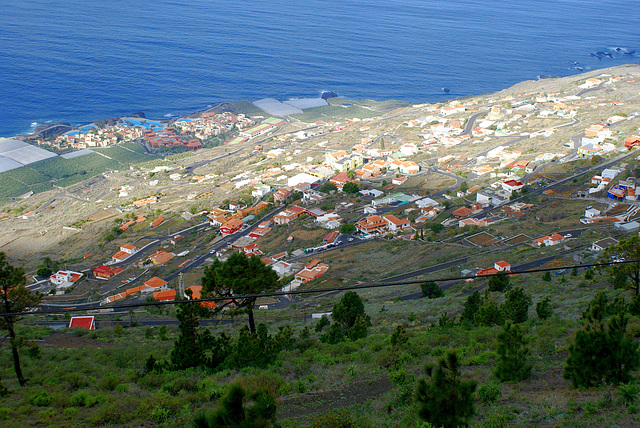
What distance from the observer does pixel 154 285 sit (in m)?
24.8

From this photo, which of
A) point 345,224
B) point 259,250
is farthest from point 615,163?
point 259,250

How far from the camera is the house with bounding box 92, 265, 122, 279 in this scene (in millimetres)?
27969

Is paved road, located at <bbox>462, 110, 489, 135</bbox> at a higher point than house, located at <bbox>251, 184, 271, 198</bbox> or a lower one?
higher

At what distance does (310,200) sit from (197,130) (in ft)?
117

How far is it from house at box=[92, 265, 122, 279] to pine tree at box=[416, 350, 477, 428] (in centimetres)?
2672

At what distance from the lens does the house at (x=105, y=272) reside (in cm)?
2797

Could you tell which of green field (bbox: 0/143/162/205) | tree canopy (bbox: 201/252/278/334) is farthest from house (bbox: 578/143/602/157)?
green field (bbox: 0/143/162/205)

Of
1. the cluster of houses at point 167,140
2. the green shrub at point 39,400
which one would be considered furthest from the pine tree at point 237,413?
the cluster of houses at point 167,140

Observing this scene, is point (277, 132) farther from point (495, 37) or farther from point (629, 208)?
point (495, 37)

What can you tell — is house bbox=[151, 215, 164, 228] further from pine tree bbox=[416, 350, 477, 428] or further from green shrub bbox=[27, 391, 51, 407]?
pine tree bbox=[416, 350, 477, 428]

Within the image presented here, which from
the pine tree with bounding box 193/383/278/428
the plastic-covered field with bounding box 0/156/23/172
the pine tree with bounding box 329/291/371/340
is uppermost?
the plastic-covered field with bounding box 0/156/23/172

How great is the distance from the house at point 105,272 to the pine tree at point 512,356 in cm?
2587

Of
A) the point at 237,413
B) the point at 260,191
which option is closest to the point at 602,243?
the point at 237,413

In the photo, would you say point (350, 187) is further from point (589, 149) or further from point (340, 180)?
point (589, 149)
